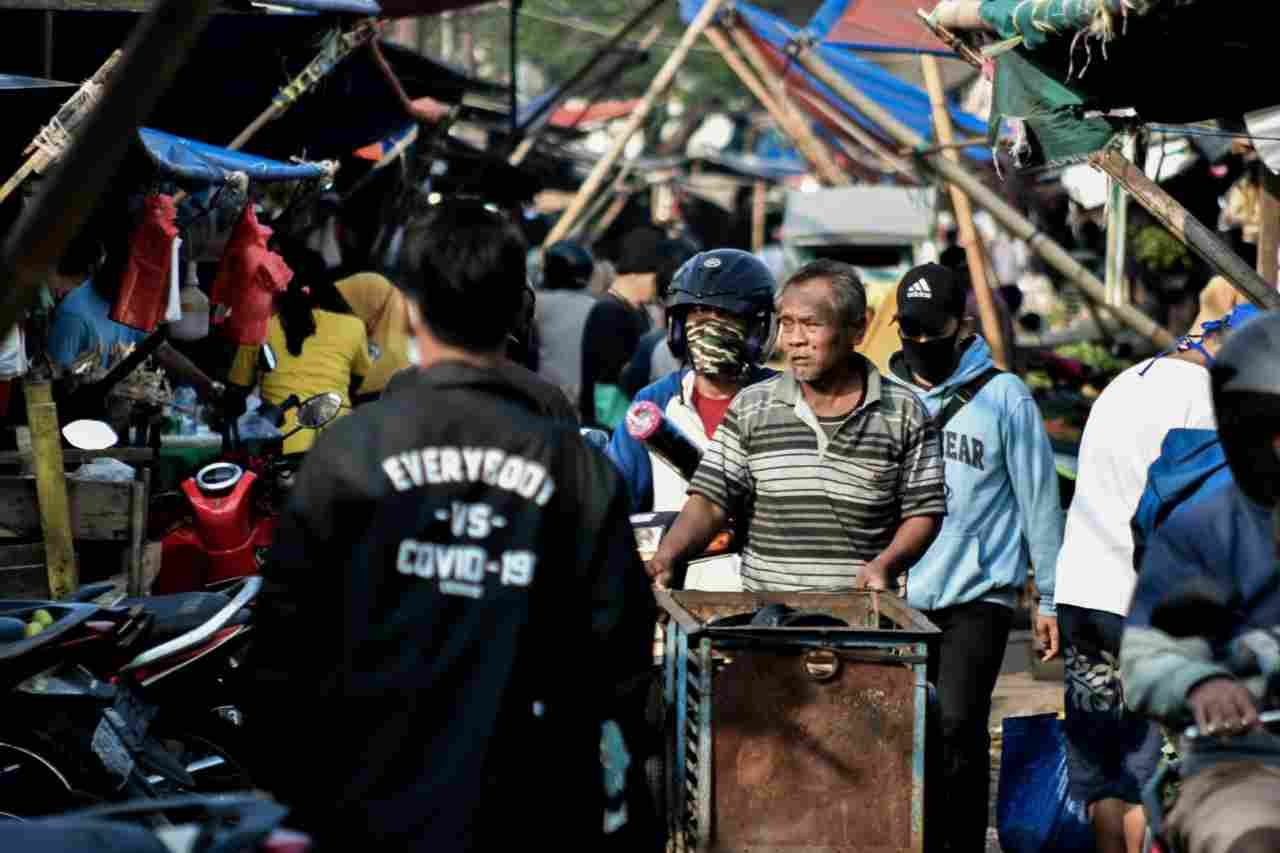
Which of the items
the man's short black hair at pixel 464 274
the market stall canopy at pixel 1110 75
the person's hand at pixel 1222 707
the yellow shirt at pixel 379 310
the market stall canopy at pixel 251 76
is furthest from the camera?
the yellow shirt at pixel 379 310

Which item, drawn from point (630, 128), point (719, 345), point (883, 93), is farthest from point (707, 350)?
point (883, 93)

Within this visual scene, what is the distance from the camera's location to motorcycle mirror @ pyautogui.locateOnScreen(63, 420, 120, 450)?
8.12 m

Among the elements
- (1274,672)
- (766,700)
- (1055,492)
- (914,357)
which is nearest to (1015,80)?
(914,357)

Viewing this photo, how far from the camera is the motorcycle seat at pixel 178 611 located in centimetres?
682

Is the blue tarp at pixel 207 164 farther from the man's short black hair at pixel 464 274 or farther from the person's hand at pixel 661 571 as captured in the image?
the man's short black hair at pixel 464 274

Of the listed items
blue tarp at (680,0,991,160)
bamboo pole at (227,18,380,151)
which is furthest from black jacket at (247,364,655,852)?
blue tarp at (680,0,991,160)

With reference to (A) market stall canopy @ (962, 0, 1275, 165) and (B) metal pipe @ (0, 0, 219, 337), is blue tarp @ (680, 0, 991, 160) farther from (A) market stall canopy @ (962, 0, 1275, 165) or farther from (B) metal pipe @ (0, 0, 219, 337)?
(B) metal pipe @ (0, 0, 219, 337)

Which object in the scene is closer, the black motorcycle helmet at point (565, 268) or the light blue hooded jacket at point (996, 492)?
the light blue hooded jacket at point (996, 492)

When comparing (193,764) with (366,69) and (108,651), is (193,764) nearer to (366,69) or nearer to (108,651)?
(108,651)

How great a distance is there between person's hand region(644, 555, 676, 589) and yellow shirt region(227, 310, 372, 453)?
5.12 m

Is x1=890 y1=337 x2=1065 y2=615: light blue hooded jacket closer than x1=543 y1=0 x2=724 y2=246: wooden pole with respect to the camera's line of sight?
Yes

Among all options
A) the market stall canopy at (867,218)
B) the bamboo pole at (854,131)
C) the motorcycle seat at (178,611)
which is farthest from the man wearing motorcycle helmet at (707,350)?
the market stall canopy at (867,218)

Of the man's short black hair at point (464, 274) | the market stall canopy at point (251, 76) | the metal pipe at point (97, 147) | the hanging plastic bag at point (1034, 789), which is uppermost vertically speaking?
the market stall canopy at point (251, 76)

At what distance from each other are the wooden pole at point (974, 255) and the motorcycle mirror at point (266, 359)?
4.15m
